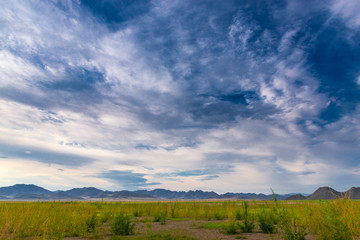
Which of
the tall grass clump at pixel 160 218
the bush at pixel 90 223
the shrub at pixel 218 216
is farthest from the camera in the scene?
the shrub at pixel 218 216

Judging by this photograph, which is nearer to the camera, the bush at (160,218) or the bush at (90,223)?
the bush at (90,223)

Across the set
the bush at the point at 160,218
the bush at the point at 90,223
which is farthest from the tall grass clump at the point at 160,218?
the bush at the point at 90,223

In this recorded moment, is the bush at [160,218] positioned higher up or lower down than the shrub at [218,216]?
lower down

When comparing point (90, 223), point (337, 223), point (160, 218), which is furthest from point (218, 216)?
point (337, 223)

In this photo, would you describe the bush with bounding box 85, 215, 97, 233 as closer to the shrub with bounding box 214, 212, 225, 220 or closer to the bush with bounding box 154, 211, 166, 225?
the bush with bounding box 154, 211, 166, 225

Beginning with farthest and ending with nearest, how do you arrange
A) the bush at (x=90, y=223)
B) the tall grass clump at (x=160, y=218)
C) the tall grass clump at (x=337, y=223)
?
the tall grass clump at (x=160, y=218), the bush at (x=90, y=223), the tall grass clump at (x=337, y=223)

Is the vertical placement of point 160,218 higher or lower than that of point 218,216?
lower

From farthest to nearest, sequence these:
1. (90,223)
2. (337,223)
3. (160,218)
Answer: (160,218) < (90,223) < (337,223)

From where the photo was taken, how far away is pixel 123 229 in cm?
900

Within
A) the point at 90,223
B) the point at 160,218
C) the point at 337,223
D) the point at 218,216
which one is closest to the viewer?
the point at 337,223

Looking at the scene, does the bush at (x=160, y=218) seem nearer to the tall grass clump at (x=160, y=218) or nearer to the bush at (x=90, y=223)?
the tall grass clump at (x=160, y=218)

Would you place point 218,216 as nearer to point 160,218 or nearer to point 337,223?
point 160,218

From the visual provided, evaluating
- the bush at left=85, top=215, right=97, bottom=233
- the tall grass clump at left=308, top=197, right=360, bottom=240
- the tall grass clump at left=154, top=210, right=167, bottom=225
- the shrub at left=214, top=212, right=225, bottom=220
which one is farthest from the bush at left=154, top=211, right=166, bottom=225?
the tall grass clump at left=308, top=197, right=360, bottom=240

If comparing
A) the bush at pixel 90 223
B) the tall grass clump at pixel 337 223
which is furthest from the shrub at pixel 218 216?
the bush at pixel 90 223
